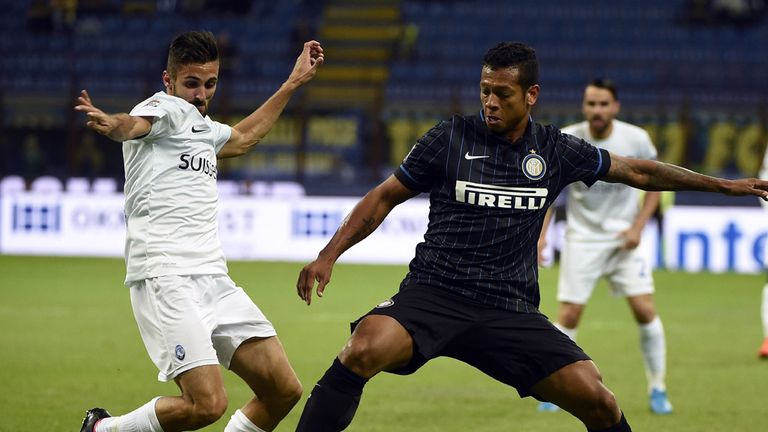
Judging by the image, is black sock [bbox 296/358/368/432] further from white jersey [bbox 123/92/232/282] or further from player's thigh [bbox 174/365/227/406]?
white jersey [bbox 123/92/232/282]

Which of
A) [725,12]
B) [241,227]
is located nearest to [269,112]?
[241,227]

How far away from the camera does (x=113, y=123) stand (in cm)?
485

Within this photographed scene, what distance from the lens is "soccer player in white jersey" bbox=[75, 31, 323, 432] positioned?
5.21 m

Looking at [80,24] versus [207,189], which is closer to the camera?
[207,189]

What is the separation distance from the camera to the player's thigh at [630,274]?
841 centimetres

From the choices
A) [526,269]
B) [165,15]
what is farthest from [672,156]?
[526,269]

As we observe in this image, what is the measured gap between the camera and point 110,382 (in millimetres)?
8828

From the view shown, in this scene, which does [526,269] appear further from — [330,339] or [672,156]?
[672,156]

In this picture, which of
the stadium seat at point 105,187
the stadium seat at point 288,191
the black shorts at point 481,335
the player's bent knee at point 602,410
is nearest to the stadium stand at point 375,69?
the stadium seat at point 288,191

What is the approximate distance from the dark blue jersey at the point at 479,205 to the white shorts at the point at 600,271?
306 cm

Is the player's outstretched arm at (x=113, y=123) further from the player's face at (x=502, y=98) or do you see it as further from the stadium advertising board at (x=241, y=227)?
the stadium advertising board at (x=241, y=227)

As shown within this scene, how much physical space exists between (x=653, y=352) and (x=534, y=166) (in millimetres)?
3258

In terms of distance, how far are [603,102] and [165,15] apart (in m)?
19.0

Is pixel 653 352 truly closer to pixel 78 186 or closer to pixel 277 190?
pixel 277 190
